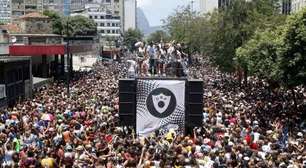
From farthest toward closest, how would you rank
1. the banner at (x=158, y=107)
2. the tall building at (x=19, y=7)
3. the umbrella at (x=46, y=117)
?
the tall building at (x=19, y=7) < the banner at (x=158, y=107) < the umbrella at (x=46, y=117)

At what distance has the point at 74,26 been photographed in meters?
144

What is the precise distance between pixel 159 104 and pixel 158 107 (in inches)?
5.0

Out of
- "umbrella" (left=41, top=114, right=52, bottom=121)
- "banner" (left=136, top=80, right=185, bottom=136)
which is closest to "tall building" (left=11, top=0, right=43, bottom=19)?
"umbrella" (left=41, top=114, right=52, bottom=121)

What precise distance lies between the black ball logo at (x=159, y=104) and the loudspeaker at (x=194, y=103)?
2.14ft

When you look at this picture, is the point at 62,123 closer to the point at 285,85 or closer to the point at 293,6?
the point at 285,85

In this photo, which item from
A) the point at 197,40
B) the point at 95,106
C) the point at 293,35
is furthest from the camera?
the point at 197,40

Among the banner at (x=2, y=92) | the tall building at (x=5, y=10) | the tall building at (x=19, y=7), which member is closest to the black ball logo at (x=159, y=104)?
the banner at (x=2, y=92)

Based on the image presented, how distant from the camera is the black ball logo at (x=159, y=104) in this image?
2677cm

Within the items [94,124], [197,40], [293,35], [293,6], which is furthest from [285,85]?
[293,6]

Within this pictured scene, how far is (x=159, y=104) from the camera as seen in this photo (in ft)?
88.3

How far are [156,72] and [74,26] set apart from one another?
11499 centimetres

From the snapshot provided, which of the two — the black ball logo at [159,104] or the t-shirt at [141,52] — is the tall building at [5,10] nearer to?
the t-shirt at [141,52]

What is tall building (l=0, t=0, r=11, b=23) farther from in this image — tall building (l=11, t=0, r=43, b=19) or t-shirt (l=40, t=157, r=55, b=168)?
t-shirt (l=40, t=157, r=55, b=168)

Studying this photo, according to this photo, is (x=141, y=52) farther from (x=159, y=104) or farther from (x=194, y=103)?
(x=194, y=103)
